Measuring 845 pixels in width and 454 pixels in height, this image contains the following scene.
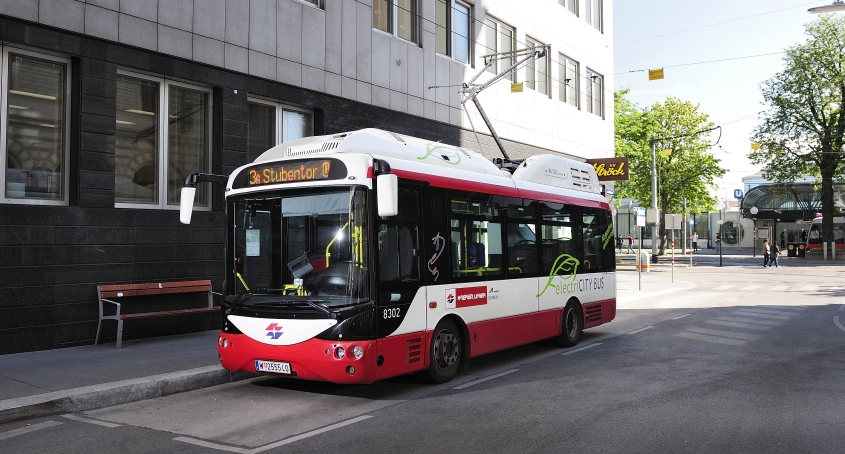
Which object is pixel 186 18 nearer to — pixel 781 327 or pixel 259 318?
pixel 259 318

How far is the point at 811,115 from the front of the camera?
1970 inches

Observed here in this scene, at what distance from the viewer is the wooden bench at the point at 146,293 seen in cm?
1120

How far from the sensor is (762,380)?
29.2 feet

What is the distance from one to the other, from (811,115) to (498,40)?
120 feet

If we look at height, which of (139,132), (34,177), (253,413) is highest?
(139,132)

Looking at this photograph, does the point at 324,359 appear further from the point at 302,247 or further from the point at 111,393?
the point at 111,393

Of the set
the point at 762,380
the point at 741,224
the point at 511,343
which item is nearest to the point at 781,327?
the point at 762,380

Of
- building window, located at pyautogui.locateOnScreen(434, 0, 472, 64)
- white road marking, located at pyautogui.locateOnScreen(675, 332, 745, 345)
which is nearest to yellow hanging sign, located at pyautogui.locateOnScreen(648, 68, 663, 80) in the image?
building window, located at pyautogui.locateOnScreen(434, 0, 472, 64)

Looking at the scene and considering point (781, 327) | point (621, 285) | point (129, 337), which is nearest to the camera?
point (129, 337)

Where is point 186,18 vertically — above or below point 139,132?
above

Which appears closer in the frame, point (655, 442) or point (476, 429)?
point (655, 442)

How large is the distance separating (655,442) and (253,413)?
3.96 meters

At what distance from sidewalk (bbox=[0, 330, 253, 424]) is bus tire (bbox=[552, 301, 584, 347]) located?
5.35 metres

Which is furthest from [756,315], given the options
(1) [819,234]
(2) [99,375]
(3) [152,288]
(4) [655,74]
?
(1) [819,234]
